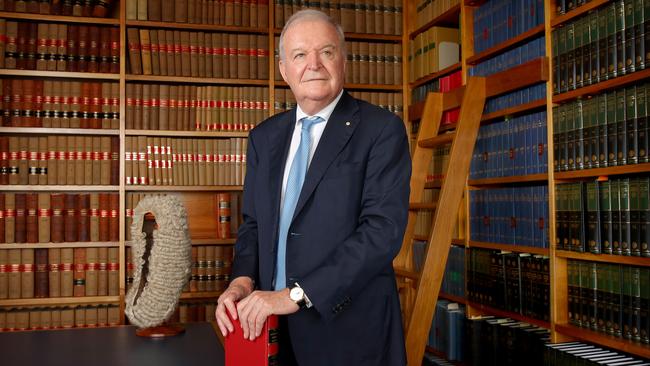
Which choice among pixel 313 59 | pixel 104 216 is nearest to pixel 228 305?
pixel 313 59

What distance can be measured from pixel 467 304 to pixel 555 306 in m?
0.70

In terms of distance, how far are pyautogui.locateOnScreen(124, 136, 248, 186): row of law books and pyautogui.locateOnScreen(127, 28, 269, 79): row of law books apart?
404 millimetres

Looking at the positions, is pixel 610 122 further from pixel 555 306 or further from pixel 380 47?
pixel 380 47

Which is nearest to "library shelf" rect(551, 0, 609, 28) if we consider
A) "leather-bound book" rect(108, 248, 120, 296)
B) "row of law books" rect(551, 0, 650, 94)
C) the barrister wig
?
"row of law books" rect(551, 0, 650, 94)

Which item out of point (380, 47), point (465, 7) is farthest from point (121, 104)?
point (465, 7)

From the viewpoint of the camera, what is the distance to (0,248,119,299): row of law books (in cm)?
368

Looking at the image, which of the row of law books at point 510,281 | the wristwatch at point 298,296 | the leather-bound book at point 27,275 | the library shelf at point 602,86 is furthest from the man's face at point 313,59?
the leather-bound book at point 27,275

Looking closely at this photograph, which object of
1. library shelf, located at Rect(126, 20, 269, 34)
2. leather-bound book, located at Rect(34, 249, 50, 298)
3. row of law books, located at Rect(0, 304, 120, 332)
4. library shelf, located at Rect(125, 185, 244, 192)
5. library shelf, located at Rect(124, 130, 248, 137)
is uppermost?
library shelf, located at Rect(126, 20, 269, 34)

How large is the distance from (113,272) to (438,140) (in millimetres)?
2051

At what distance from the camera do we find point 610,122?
239 centimetres

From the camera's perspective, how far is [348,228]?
1.29 m

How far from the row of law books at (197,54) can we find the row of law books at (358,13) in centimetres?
23

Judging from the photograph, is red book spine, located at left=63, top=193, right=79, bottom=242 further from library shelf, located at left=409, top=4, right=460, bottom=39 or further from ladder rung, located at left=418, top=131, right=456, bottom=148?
library shelf, located at left=409, top=4, right=460, bottom=39

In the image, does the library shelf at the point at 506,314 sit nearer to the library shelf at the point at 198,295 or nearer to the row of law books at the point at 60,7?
the library shelf at the point at 198,295
